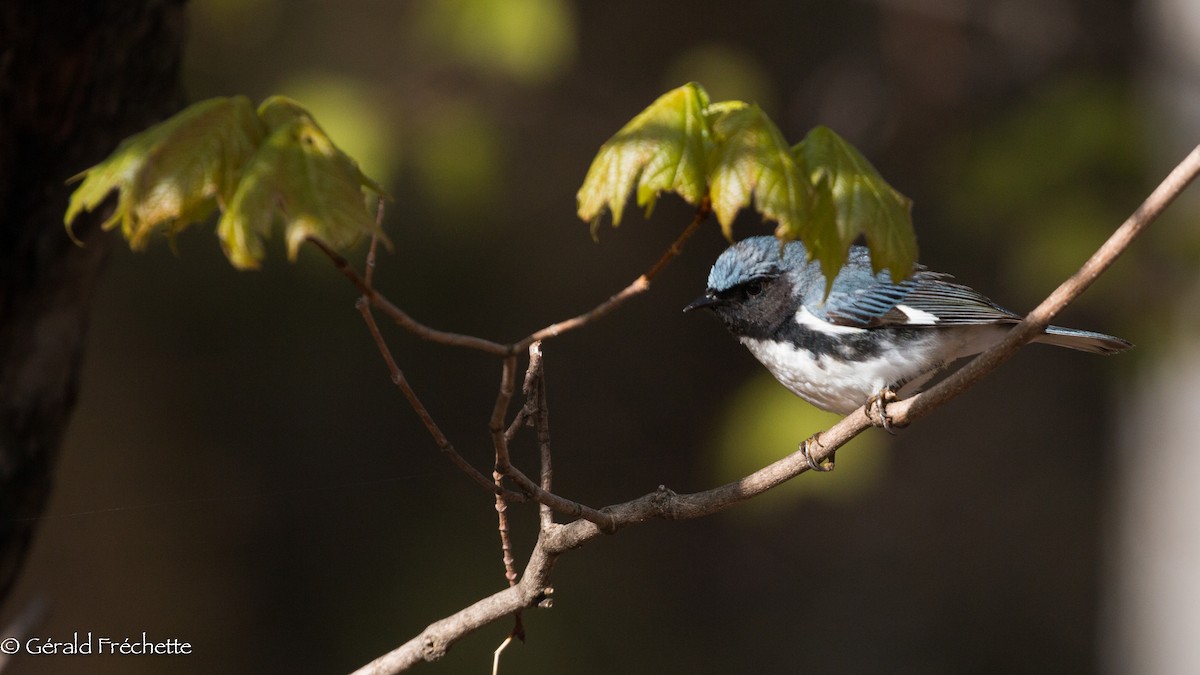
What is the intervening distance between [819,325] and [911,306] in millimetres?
229

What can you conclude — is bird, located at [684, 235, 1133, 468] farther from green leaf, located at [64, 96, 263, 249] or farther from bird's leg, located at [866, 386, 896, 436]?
green leaf, located at [64, 96, 263, 249]

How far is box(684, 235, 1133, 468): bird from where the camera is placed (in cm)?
208

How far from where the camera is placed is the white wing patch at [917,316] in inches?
85.3

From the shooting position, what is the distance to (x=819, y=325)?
2189 millimetres

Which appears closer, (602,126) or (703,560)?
(602,126)

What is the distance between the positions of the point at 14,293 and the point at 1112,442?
159 inches

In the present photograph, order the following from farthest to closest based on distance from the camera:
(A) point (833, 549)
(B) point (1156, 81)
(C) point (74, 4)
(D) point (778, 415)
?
(A) point (833, 549), (B) point (1156, 81), (D) point (778, 415), (C) point (74, 4)

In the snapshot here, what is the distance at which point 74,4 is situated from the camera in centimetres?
179

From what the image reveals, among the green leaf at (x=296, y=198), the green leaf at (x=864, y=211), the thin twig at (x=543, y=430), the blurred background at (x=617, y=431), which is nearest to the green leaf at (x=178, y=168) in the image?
the green leaf at (x=296, y=198)

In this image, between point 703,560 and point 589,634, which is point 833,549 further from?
point 589,634

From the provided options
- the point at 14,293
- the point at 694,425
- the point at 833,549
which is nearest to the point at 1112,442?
the point at 833,549

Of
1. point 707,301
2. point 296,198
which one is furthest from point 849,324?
point 296,198

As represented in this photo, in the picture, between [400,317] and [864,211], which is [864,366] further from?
[400,317]

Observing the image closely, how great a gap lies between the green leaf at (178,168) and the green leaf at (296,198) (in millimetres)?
35
